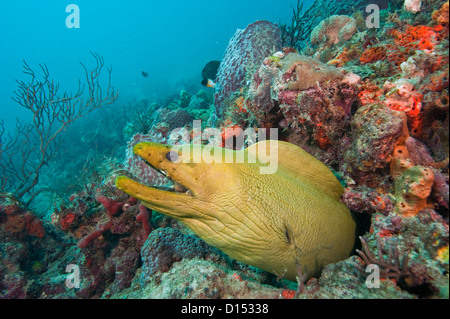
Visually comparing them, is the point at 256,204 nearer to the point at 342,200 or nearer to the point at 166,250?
the point at 342,200

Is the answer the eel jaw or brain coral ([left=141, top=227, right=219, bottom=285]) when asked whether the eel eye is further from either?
brain coral ([left=141, top=227, right=219, bottom=285])

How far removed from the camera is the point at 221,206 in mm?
1705

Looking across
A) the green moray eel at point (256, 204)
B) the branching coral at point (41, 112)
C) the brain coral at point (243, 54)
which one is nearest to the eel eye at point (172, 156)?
the green moray eel at point (256, 204)

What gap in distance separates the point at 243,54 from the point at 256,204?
5531mm

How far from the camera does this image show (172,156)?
1.67 m

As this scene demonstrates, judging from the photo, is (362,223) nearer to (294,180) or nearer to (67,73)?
(294,180)

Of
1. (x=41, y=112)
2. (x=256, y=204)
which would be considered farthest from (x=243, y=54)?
(x=41, y=112)

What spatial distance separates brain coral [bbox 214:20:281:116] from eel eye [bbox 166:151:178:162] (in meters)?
4.19

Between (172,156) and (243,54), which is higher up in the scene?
(243,54)

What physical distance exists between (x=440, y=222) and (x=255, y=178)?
1.48 meters

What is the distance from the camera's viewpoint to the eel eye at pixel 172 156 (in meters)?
1.66

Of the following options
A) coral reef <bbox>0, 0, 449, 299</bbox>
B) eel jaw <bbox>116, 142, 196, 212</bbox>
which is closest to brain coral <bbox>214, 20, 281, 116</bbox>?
coral reef <bbox>0, 0, 449, 299</bbox>

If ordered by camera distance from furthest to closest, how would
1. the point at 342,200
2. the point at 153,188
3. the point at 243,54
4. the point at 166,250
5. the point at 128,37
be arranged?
the point at 128,37 → the point at 243,54 → the point at 166,250 → the point at 342,200 → the point at 153,188
